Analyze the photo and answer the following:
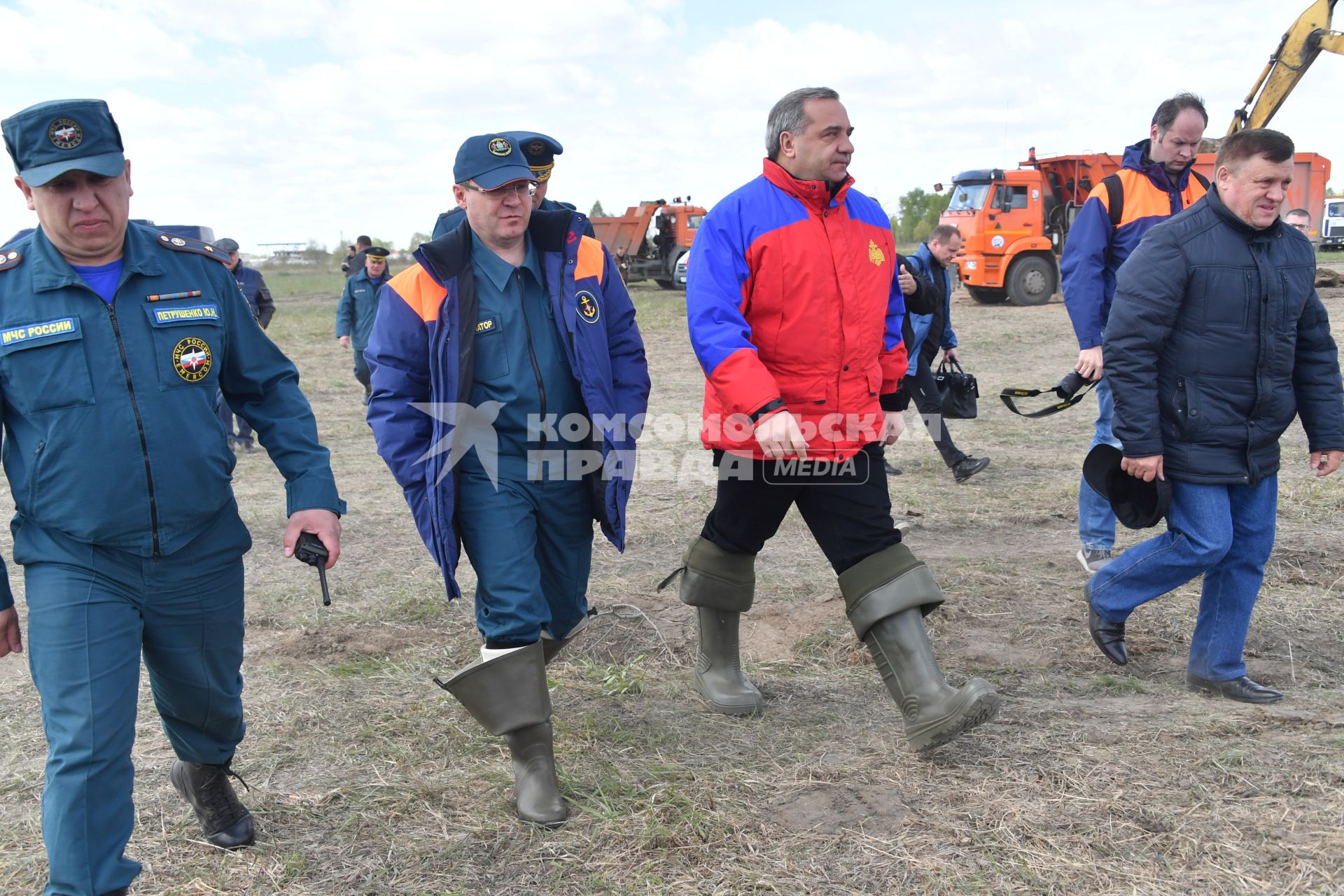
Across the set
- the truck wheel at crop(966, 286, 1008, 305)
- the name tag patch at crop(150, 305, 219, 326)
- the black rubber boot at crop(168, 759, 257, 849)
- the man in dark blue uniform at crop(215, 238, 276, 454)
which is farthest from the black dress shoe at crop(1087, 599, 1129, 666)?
the truck wheel at crop(966, 286, 1008, 305)

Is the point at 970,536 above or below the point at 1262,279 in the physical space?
below

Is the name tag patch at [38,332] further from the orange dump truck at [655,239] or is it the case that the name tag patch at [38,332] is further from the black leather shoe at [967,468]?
the orange dump truck at [655,239]

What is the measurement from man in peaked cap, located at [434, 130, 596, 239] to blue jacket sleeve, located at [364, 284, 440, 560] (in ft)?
1.63

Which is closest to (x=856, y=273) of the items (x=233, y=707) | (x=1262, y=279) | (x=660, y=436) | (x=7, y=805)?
(x=1262, y=279)

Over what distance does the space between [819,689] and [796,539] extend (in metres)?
2.24

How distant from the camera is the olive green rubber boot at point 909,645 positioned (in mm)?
3176

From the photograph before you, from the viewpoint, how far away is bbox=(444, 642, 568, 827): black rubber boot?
3.14 m

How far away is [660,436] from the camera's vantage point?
33.9 feet

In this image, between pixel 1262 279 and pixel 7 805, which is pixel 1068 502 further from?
pixel 7 805

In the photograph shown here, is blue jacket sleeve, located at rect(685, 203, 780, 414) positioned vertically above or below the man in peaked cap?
below

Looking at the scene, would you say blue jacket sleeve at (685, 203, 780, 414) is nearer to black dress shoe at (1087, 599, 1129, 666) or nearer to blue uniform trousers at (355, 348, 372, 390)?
black dress shoe at (1087, 599, 1129, 666)

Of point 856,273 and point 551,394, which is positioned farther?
point 856,273

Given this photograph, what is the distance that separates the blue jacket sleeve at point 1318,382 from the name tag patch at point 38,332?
3.71m

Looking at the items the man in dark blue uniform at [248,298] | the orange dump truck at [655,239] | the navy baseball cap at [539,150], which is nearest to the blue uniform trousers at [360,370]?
the man in dark blue uniform at [248,298]
